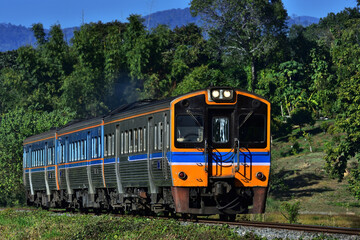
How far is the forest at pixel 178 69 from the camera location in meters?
58.6

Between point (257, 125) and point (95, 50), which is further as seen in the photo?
point (95, 50)

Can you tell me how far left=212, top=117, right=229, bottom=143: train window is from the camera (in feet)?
61.5

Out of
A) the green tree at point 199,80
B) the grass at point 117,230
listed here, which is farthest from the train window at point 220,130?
the green tree at point 199,80

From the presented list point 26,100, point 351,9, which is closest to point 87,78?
point 26,100

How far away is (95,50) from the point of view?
6800cm

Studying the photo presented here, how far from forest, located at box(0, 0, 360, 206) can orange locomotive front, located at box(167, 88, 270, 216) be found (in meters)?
33.9

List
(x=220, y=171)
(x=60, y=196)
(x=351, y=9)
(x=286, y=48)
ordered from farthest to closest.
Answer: (x=351, y=9), (x=286, y=48), (x=60, y=196), (x=220, y=171)

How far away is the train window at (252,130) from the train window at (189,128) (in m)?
1.09

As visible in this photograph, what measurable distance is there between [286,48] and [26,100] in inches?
1083

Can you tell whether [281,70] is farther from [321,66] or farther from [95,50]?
[95,50]

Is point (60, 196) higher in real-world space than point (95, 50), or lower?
lower

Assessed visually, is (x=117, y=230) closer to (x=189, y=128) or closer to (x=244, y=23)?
(x=189, y=128)

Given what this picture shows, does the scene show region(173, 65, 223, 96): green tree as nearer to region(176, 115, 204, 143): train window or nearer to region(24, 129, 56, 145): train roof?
region(24, 129, 56, 145): train roof

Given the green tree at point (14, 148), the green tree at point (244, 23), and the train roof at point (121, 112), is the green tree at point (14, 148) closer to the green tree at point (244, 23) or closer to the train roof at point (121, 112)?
the green tree at point (244, 23)
